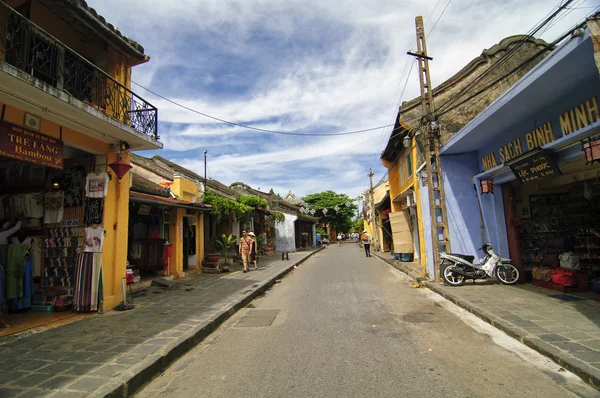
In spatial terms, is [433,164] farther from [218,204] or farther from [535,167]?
[218,204]

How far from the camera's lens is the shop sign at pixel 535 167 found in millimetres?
7082

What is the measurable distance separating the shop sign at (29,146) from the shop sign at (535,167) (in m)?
9.71

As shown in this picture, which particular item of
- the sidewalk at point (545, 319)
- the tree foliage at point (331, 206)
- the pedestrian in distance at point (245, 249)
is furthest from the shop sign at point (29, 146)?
Result: the tree foliage at point (331, 206)

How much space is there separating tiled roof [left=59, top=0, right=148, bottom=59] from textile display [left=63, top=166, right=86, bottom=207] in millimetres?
2956

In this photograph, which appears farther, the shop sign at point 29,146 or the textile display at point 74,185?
the textile display at point 74,185

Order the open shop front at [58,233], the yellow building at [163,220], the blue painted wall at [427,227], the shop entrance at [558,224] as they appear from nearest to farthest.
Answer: the open shop front at [58,233], the shop entrance at [558,224], the yellow building at [163,220], the blue painted wall at [427,227]

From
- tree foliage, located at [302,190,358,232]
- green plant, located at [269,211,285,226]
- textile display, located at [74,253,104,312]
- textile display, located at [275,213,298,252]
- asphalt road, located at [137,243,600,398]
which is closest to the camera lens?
asphalt road, located at [137,243,600,398]

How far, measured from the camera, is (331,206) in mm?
52281

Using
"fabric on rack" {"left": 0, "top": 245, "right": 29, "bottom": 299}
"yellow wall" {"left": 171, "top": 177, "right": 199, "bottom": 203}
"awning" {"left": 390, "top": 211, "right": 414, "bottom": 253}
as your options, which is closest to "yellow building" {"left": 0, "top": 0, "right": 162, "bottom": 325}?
"fabric on rack" {"left": 0, "top": 245, "right": 29, "bottom": 299}

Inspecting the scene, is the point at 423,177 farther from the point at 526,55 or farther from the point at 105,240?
the point at 105,240

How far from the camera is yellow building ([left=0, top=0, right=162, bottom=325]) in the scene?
640 centimetres

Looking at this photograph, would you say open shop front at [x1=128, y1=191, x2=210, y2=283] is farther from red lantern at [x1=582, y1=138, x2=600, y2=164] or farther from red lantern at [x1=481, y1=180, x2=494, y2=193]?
red lantern at [x1=582, y1=138, x2=600, y2=164]

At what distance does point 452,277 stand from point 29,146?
33.6 ft

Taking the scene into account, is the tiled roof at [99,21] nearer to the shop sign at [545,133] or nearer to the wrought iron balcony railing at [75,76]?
the wrought iron balcony railing at [75,76]
